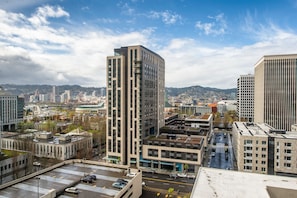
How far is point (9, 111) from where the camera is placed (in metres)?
70.2

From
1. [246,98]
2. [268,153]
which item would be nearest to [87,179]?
[268,153]

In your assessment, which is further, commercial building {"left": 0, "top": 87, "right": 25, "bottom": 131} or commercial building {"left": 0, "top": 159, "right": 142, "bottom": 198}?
commercial building {"left": 0, "top": 87, "right": 25, "bottom": 131}

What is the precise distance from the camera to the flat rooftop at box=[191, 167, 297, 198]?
40.1 feet

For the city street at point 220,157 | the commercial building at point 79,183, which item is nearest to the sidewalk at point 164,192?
the commercial building at point 79,183

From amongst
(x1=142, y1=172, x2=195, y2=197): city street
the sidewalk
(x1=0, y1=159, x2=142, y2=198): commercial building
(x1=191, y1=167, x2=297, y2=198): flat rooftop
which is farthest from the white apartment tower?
(x1=191, y1=167, x2=297, y2=198): flat rooftop

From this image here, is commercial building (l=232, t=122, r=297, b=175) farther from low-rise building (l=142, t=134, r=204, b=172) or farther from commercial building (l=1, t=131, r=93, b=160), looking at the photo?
commercial building (l=1, t=131, r=93, b=160)

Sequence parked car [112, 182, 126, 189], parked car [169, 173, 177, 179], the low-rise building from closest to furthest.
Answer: parked car [112, 182, 126, 189] → parked car [169, 173, 177, 179] → the low-rise building

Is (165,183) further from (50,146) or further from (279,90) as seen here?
(279,90)

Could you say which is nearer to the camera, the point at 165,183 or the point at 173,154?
the point at 165,183

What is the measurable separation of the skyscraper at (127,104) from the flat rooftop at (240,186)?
25.5 m

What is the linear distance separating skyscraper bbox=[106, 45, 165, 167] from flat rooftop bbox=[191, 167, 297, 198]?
25.5 m

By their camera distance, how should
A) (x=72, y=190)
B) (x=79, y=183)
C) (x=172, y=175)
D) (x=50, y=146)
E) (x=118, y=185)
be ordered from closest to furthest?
(x=72, y=190), (x=118, y=185), (x=79, y=183), (x=172, y=175), (x=50, y=146)

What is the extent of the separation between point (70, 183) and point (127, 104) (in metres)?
20.1

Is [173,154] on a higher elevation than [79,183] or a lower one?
lower
